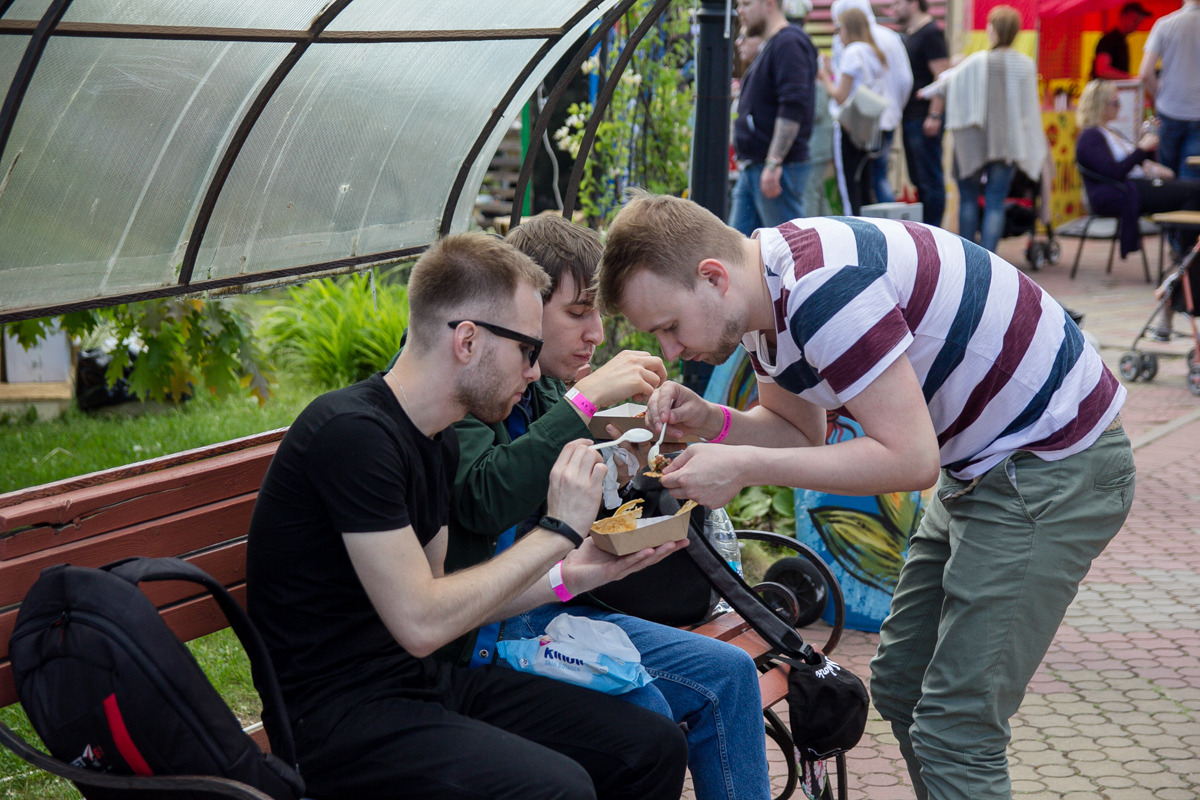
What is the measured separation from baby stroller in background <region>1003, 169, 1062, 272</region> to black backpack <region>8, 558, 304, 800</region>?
12.6 m

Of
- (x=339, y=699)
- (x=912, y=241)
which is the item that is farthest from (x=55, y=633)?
(x=912, y=241)

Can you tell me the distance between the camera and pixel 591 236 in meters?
3.03

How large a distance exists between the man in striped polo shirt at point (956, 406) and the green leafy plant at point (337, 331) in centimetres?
524

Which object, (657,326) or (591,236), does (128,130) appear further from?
(657,326)

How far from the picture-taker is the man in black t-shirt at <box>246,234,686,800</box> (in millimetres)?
2236

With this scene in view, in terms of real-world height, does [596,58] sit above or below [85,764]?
above

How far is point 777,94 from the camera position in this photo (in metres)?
7.85

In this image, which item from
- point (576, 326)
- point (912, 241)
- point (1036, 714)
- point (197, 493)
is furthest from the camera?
point (1036, 714)

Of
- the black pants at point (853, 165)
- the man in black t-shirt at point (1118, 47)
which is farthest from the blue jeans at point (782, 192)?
the man in black t-shirt at point (1118, 47)

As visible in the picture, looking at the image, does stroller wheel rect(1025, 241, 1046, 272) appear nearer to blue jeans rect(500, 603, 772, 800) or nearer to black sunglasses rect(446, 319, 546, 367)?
blue jeans rect(500, 603, 772, 800)

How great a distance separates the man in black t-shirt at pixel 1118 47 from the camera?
16672mm

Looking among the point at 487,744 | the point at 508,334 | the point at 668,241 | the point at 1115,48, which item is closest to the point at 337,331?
the point at 508,334

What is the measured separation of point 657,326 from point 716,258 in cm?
20

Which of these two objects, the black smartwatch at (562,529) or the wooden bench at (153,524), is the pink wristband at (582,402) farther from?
the wooden bench at (153,524)
